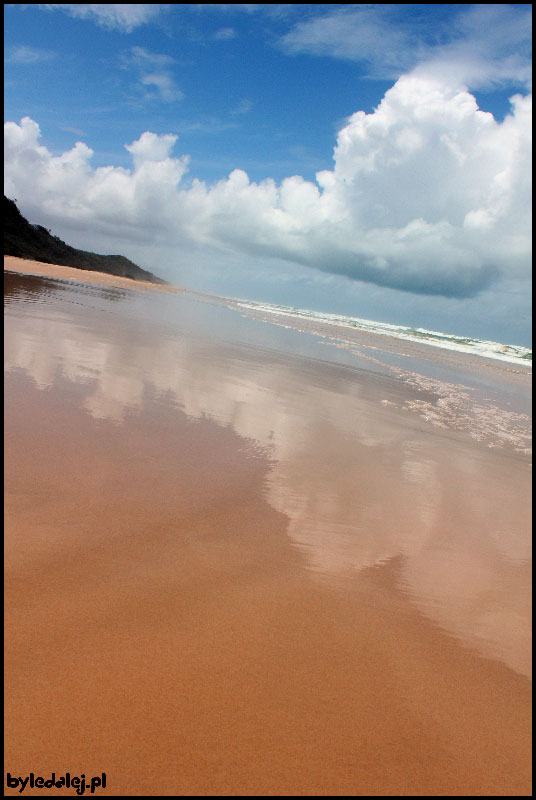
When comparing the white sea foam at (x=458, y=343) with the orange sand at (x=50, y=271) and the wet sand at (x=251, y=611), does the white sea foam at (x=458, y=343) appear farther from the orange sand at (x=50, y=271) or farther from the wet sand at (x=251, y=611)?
the wet sand at (x=251, y=611)

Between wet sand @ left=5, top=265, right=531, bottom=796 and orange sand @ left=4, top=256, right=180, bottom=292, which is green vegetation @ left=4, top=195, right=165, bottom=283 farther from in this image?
wet sand @ left=5, top=265, right=531, bottom=796

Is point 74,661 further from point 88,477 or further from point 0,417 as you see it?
point 0,417

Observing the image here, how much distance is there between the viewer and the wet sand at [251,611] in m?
1.53

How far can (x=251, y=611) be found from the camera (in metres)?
2.20

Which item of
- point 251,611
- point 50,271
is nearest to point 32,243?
point 50,271

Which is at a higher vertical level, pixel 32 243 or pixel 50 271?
pixel 32 243

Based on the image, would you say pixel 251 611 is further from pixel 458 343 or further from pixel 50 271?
pixel 458 343

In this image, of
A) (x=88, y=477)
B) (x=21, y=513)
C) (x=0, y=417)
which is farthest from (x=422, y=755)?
(x=0, y=417)

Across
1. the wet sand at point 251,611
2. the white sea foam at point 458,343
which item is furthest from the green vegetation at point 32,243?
the wet sand at point 251,611

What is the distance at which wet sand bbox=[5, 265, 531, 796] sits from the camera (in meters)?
1.53

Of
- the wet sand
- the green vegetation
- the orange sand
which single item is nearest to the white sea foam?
the orange sand

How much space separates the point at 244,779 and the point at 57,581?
4.01 feet

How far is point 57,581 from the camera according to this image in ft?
6.92

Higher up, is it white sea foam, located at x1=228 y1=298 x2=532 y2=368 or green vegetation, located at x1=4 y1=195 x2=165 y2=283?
green vegetation, located at x1=4 y1=195 x2=165 y2=283
